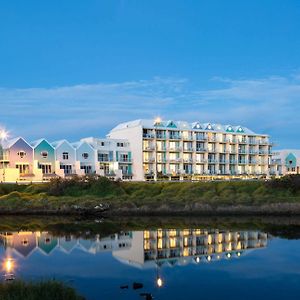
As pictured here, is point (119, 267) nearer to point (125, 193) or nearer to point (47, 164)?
point (125, 193)

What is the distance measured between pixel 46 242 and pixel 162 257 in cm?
1132

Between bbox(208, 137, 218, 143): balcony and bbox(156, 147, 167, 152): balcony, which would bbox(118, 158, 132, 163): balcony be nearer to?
bbox(156, 147, 167, 152): balcony

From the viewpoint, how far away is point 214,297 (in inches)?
790

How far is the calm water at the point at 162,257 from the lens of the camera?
21547mm

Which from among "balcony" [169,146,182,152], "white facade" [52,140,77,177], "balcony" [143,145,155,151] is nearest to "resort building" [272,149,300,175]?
"balcony" [169,146,182,152]

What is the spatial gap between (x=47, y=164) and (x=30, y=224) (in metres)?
41.5

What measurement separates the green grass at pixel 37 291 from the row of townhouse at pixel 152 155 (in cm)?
6663

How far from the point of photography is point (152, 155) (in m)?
99.8

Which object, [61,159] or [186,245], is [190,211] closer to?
[186,245]

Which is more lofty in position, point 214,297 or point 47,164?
point 47,164

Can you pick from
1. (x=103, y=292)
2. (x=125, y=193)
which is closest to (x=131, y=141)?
(x=125, y=193)

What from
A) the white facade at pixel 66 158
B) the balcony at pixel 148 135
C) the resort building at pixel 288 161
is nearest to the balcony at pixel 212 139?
the balcony at pixel 148 135

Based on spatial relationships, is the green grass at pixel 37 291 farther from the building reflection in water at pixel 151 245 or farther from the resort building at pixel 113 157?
the resort building at pixel 113 157

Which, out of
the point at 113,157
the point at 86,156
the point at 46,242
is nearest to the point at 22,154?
the point at 86,156
